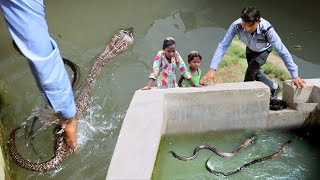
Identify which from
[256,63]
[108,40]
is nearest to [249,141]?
[256,63]

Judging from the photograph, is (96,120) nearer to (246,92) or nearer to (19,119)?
(19,119)

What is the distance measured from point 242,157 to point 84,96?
311 centimetres

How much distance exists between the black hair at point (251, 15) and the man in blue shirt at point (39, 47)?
7.41 ft

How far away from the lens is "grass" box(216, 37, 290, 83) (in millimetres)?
6535

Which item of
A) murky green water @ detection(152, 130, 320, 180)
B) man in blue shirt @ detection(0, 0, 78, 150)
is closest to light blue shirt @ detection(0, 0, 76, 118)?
man in blue shirt @ detection(0, 0, 78, 150)

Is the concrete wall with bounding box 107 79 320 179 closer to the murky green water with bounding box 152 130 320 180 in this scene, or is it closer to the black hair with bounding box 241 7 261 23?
the murky green water with bounding box 152 130 320 180

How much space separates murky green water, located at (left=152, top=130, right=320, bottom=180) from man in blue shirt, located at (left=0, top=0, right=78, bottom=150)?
70.9 inches

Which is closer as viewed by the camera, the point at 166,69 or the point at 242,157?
the point at 242,157

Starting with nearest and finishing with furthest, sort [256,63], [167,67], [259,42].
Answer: [259,42] → [256,63] → [167,67]

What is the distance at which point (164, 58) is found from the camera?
16.2 ft

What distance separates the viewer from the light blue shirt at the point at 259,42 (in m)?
4.30

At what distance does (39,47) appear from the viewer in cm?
230

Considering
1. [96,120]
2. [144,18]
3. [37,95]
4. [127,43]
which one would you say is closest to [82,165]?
[96,120]

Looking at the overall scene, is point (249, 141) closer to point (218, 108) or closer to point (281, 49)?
point (218, 108)
